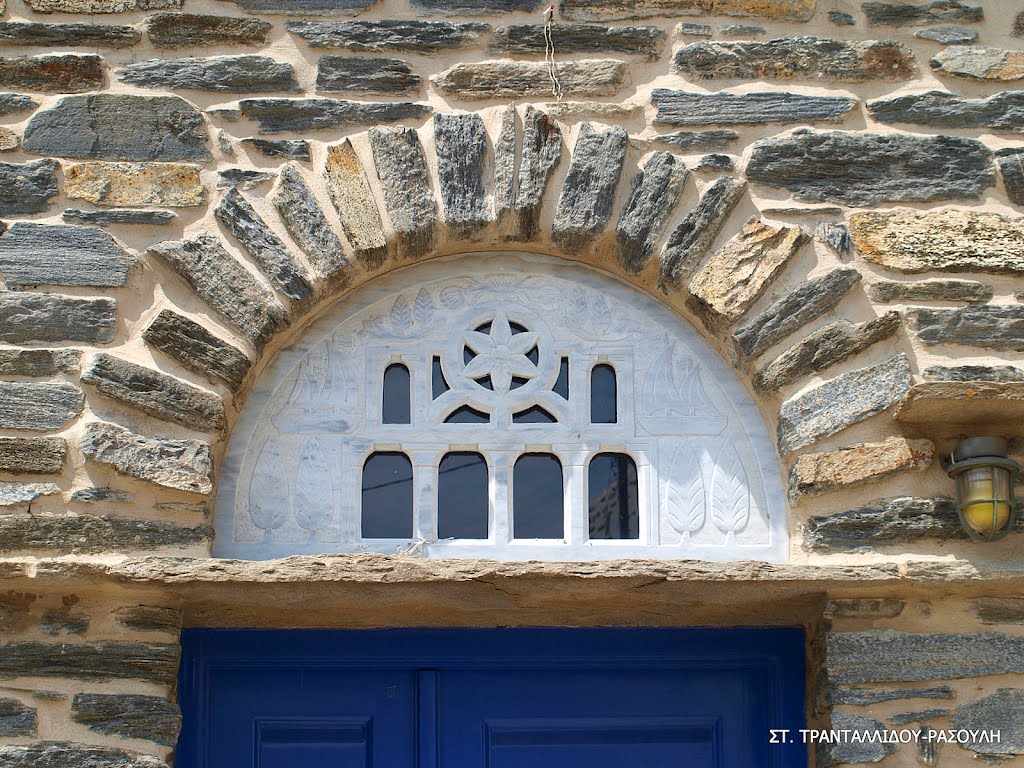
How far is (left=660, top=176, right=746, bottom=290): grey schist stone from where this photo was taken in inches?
142

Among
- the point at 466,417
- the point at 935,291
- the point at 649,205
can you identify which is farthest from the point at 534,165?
the point at 935,291

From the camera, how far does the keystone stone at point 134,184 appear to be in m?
3.58

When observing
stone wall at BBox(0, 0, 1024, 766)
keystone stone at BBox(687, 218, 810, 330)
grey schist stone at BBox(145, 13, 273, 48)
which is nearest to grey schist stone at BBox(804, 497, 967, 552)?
stone wall at BBox(0, 0, 1024, 766)

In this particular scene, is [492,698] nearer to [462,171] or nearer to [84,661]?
[84,661]

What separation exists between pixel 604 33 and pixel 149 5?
1273mm

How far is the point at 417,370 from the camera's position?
12.1 feet

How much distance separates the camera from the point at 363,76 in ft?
12.2

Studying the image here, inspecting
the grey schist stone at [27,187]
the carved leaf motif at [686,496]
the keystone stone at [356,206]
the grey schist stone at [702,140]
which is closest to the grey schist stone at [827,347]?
the carved leaf motif at [686,496]

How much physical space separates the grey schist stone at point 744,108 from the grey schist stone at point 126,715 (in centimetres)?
202

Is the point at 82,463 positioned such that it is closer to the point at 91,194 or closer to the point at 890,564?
the point at 91,194

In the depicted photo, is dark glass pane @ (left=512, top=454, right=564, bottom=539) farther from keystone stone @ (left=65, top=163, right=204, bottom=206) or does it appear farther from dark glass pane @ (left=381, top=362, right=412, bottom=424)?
keystone stone @ (left=65, top=163, right=204, bottom=206)

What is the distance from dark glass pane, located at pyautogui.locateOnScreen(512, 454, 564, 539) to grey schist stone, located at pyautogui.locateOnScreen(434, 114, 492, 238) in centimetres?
66

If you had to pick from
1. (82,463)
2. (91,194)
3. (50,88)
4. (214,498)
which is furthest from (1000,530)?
(50,88)

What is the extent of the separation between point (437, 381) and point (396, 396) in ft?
0.40
